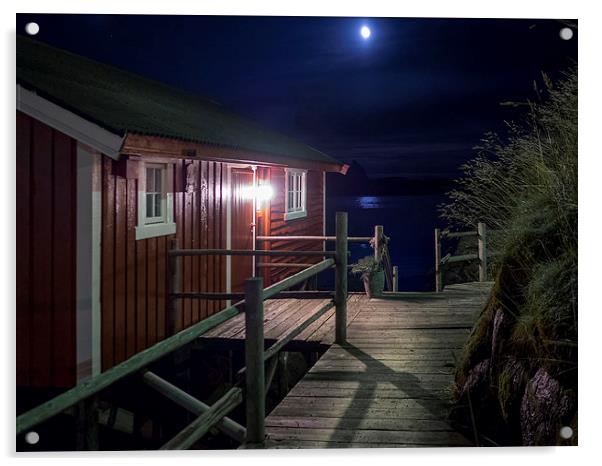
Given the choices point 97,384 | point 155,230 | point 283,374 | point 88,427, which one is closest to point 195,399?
point 88,427

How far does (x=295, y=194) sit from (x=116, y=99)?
5.55 m

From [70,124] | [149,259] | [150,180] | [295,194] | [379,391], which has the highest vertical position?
[70,124]

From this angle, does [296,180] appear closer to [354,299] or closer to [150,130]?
[354,299]

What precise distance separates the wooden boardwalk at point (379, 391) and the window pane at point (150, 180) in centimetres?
193

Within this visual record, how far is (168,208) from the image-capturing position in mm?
6180

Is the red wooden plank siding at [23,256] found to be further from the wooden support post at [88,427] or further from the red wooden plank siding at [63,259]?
the wooden support post at [88,427]

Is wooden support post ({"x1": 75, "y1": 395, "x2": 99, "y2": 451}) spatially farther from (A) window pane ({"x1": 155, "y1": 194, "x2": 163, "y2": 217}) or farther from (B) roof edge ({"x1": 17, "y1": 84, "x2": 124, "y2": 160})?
(A) window pane ({"x1": 155, "y1": 194, "x2": 163, "y2": 217})

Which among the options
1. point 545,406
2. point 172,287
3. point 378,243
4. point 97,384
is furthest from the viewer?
point 378,243

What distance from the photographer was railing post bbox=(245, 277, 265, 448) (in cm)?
383

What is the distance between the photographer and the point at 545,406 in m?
3.63

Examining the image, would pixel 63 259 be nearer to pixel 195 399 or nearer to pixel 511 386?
pixel 195 399

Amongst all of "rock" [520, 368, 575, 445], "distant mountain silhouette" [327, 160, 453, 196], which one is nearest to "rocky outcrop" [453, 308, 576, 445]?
"rock" [520, 368, 575, 445]

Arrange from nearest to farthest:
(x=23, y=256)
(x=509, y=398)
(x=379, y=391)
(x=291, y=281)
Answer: (x=509, y=398), (x=23, y=256), (x=379, y=391), (x=291, y=281)

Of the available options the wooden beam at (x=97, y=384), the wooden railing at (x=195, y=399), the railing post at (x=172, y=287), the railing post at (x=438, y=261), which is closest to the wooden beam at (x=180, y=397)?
the wooden railing at (x=195, y=399)
